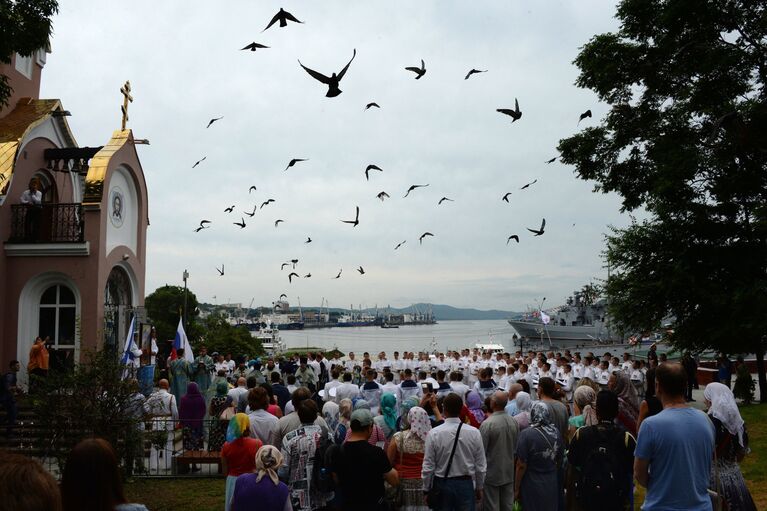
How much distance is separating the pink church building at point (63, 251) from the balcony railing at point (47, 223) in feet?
0.09

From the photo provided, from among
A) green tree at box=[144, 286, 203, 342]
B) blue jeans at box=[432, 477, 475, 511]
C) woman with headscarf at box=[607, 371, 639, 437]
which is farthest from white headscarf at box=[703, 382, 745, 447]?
green tree at box=[144, 286, 203, 342]

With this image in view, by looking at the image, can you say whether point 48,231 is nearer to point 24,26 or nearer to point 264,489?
point 24,26

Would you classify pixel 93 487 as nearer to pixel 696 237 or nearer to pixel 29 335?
pixel 29 335

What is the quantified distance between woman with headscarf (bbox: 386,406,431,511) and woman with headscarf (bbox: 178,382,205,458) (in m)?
7.16

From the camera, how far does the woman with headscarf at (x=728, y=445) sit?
705 centimetres

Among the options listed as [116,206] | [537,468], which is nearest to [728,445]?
[537,468]

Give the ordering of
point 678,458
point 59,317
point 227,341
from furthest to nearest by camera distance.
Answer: point 227,341 → point 59,317 → point 678,458

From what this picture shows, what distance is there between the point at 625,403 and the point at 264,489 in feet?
20.4

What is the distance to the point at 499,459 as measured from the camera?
298 inches

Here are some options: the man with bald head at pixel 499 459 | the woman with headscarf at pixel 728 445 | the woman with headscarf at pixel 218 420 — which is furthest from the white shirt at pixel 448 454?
the woman with headscarf at pixel 218 420

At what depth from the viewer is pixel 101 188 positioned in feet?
64.6

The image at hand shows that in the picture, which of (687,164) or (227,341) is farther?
(227,341)

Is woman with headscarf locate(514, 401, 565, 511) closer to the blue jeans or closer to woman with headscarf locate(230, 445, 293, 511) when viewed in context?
the blue jeans

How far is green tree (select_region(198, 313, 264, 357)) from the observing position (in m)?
45.8
